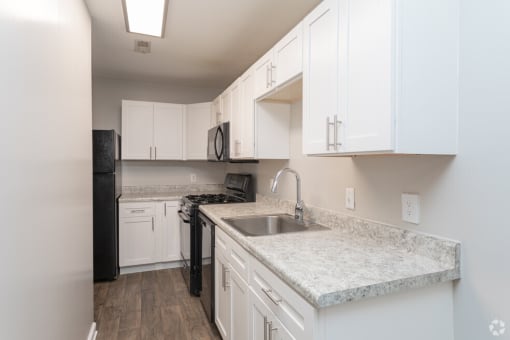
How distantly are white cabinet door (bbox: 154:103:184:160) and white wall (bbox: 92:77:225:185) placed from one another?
0.33 m

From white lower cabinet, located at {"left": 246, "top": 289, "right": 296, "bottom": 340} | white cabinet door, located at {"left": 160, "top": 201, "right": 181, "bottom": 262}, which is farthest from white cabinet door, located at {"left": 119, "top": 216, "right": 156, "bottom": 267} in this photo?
white lower cabinet, located at {"left": 246, "top": 289, "right": 296, "bottom": 340}

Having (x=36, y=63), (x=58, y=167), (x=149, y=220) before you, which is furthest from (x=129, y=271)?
(x=36, y=63)

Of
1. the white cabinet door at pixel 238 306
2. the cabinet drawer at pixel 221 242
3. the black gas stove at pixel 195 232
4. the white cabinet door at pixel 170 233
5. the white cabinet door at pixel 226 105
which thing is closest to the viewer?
the white cabinet door at pixel 238 306

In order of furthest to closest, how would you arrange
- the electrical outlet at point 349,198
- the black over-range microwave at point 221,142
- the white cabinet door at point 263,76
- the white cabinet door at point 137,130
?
the white cabinet door at point 137,130, the black over-range microwave at point 221,142, the white cabinet door at point 263,76, the electrical outlet at point 349,198

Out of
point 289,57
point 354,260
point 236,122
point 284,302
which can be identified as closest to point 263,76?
point 289,57

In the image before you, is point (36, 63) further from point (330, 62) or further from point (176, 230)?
point (176, 230)

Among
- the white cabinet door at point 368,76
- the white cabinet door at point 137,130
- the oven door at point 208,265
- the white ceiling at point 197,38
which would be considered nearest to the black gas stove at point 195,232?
the oven door at point 208,265

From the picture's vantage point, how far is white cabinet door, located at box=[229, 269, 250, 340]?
1554mm

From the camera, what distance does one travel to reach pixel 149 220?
3475mm

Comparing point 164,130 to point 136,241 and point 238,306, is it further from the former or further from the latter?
point 238,306

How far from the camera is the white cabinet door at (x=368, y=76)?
1029 millimetres

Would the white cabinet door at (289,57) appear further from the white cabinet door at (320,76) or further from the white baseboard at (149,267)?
the white baseboard at (149,267)

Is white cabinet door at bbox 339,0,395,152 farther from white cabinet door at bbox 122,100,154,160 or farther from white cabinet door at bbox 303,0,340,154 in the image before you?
white cabinet door at bbox 122,100,154,160

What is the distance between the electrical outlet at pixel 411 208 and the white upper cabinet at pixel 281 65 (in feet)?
2.87
